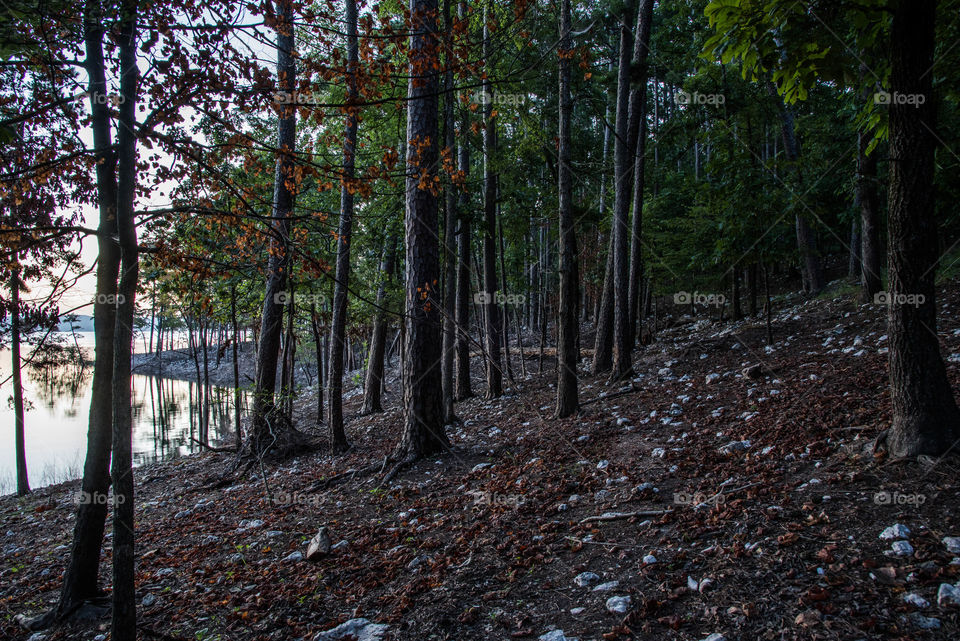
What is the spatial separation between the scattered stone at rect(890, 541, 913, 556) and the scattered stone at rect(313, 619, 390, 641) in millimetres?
3678

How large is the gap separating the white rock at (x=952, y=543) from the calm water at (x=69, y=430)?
1411cm

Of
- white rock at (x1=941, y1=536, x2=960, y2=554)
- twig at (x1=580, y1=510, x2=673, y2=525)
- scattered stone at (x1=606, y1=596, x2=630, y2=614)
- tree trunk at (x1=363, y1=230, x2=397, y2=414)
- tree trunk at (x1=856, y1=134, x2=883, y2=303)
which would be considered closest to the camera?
white rock at (x1=941, y1=536, x2=960, y2=554)

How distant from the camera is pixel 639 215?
12.0 m

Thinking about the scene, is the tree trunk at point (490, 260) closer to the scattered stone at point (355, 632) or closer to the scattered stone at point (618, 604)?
the scattered stone at point (355, 632)

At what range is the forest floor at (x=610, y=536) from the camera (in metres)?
3.04

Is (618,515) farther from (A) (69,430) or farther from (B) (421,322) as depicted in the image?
(A) (69,430)

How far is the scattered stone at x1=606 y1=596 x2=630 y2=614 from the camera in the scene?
10.5 ft

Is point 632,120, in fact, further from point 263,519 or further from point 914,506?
point 263,519

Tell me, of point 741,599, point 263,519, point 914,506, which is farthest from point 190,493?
point 914,506

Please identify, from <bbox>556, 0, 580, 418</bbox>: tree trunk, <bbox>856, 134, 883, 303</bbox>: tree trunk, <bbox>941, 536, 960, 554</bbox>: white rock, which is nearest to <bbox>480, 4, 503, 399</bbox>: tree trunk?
<bbox>556, 0, 580, 418</bbox>: tree trunk

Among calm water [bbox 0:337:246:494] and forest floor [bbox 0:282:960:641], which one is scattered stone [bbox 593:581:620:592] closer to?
forest floor [bbox 0:282:960:641]

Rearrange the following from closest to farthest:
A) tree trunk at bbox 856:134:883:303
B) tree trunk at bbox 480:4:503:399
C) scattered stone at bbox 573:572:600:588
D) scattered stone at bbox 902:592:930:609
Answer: scattered stone at bbox 902:592:930:609
scattered stone at bbox 573:572:600:588
tree trunk at bbox 856:134:883:303
tree trunk at bbox 480:4:503:399

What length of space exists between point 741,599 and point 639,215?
10.4m

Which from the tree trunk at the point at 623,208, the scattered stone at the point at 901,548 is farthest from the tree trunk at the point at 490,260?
the scattered stone at the point at 901,548
